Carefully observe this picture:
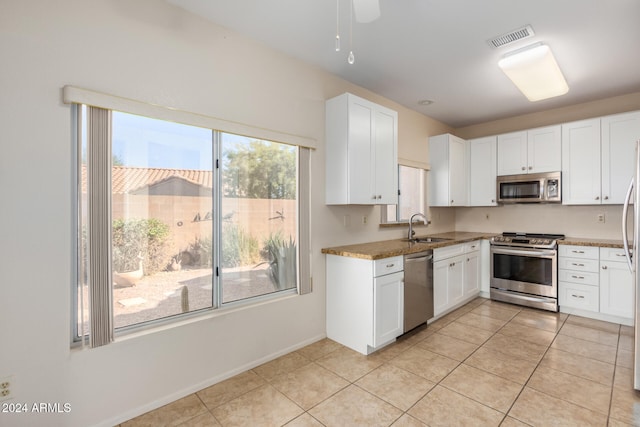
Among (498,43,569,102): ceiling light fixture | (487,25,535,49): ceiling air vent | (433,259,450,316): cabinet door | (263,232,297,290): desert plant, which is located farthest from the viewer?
(433,259,450,316): cabinet door

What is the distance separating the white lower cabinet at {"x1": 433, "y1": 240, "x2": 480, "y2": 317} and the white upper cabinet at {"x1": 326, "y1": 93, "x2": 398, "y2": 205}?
1.09 meters

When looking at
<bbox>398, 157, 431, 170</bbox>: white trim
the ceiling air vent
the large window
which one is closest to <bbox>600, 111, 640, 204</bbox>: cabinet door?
<bbox>398, 157, 431, 170</bbox>: white trim

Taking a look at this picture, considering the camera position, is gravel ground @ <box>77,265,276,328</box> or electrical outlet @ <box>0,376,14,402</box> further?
gravel ground @ <box>77,265,276,328</box>

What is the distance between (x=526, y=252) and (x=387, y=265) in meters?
2.39

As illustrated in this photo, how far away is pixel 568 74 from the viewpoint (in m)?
3.12

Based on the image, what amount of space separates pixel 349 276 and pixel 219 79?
202cm

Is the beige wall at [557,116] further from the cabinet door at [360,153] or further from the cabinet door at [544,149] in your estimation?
the cabinet door at [360,153]

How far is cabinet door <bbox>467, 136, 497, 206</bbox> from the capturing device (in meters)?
4.52

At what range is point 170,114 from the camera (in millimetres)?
2012

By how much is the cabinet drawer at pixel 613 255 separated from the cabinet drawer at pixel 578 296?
1.22ft

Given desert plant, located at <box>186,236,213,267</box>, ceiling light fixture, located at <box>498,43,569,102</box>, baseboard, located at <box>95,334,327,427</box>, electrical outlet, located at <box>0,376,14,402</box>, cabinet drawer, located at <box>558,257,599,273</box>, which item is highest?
ceiling light fixture, located at <box>498,43,569,102</box>

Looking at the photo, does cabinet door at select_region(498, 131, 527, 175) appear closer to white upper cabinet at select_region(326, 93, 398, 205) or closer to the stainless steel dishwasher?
the stainless steel dishwasher

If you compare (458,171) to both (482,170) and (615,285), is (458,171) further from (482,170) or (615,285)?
(615,285)

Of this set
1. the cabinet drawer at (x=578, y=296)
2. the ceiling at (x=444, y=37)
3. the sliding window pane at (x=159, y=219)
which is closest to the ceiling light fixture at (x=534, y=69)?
the ceiling at (x=444, y=37)
